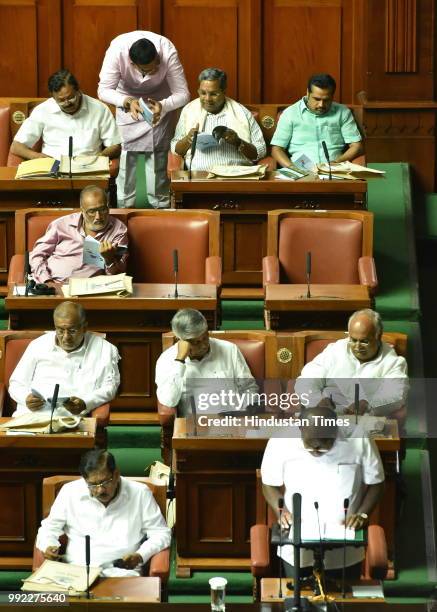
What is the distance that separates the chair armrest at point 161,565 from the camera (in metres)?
5.64

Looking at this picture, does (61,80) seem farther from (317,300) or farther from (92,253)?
(317,300)

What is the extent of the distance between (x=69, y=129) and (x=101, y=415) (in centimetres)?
228

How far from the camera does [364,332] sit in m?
6.42

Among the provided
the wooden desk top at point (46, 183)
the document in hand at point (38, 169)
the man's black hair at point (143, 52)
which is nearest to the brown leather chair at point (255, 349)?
the wooden desk top at point (46, 183)

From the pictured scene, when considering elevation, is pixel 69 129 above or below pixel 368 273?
above

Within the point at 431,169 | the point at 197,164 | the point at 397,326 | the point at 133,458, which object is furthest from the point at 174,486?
the point at 431,169

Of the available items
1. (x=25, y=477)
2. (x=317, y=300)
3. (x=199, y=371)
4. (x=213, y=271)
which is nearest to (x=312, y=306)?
(x=317, y=300)

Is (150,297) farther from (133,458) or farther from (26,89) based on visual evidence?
(26,89)

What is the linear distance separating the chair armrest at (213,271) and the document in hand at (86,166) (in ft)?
2.71

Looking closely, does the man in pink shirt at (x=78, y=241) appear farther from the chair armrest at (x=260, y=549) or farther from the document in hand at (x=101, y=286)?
the chair armrest at (x=260, y=549)

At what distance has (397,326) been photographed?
7652 millimetres

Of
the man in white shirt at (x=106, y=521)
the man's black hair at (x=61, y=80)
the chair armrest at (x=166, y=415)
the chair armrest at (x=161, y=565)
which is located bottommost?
the chair armrest at (x=161, y=565)

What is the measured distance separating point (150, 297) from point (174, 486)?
96cm

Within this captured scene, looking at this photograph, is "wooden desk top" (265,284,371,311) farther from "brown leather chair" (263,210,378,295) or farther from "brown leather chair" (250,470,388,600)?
"brown leather chair" (250,470,388,600)
